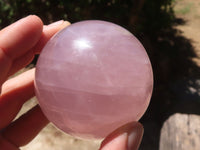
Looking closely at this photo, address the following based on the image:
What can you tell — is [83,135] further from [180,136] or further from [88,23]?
[180,136]

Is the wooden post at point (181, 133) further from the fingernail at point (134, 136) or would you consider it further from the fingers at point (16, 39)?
the fingers at point (16, 39)

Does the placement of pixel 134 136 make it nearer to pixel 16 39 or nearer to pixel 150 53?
pixel 16 39

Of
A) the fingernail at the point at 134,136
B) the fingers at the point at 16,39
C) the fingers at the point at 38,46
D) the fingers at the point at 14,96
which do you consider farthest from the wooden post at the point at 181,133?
the fingers at the point at 16,39

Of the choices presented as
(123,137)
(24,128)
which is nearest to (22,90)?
A: (24,128)

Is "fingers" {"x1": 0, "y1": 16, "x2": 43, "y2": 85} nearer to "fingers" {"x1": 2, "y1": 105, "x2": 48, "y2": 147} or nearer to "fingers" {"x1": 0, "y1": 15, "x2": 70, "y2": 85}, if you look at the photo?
"fingers" {"x1": 0, "y1": 15, "x2": 70, "y2": 85}

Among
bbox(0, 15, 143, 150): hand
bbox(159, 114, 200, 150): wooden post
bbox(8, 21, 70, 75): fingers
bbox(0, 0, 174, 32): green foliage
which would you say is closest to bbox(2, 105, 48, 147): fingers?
bbox(0, 15, 143, 150): hand

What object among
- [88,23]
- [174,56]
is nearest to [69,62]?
[88,23]
